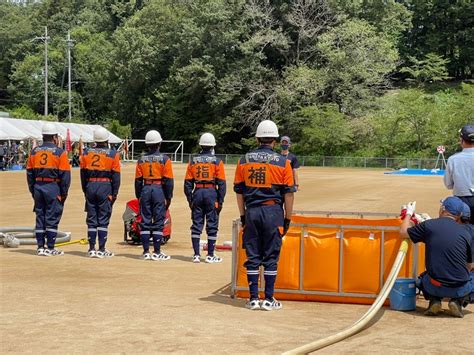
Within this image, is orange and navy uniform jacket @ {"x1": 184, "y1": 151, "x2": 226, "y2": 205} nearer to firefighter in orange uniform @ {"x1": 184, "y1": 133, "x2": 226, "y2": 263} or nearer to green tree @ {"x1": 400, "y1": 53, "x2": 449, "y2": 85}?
firefighter in orange uniform @ {"x1": 184, "y1": 133, "x2": 226, "y2": 263}

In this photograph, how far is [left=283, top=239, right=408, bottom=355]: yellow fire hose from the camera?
5.97 meters

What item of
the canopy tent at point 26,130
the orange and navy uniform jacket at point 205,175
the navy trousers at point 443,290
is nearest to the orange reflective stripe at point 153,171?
the orange and navy uniform jacket at point 205,175

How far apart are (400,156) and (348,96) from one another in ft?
29.9

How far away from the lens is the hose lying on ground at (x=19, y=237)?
13.1m

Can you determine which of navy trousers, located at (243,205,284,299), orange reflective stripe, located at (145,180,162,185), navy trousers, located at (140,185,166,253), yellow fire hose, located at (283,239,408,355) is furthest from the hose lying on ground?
yellow fire hose, located at (283,239,408,355)

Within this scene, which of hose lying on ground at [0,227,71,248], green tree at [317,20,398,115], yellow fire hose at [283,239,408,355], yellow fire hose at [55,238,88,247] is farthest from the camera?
green tree at [317,20,398,115]

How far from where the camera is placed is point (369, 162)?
59250 mm

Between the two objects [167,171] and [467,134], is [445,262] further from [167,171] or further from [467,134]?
[167,171]

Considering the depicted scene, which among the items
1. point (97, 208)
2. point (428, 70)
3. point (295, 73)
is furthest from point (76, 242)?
point (428, 70)

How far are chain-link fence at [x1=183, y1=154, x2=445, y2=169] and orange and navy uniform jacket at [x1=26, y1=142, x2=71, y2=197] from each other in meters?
47.0

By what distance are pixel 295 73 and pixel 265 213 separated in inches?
2312

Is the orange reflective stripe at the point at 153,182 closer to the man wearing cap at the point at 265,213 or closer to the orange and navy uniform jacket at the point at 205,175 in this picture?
the orange and navy uniform jacket at the point at 205,175

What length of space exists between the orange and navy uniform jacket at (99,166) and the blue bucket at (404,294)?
5.99m

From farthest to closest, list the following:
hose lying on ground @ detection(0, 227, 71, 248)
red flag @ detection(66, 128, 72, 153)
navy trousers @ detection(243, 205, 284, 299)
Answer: red flag @ detection(66, 128, 72, 153) < hose lying on ground @ detection(0, 227, 71, 248) < navy trousers @ detection(243, 205, 284, 299)
